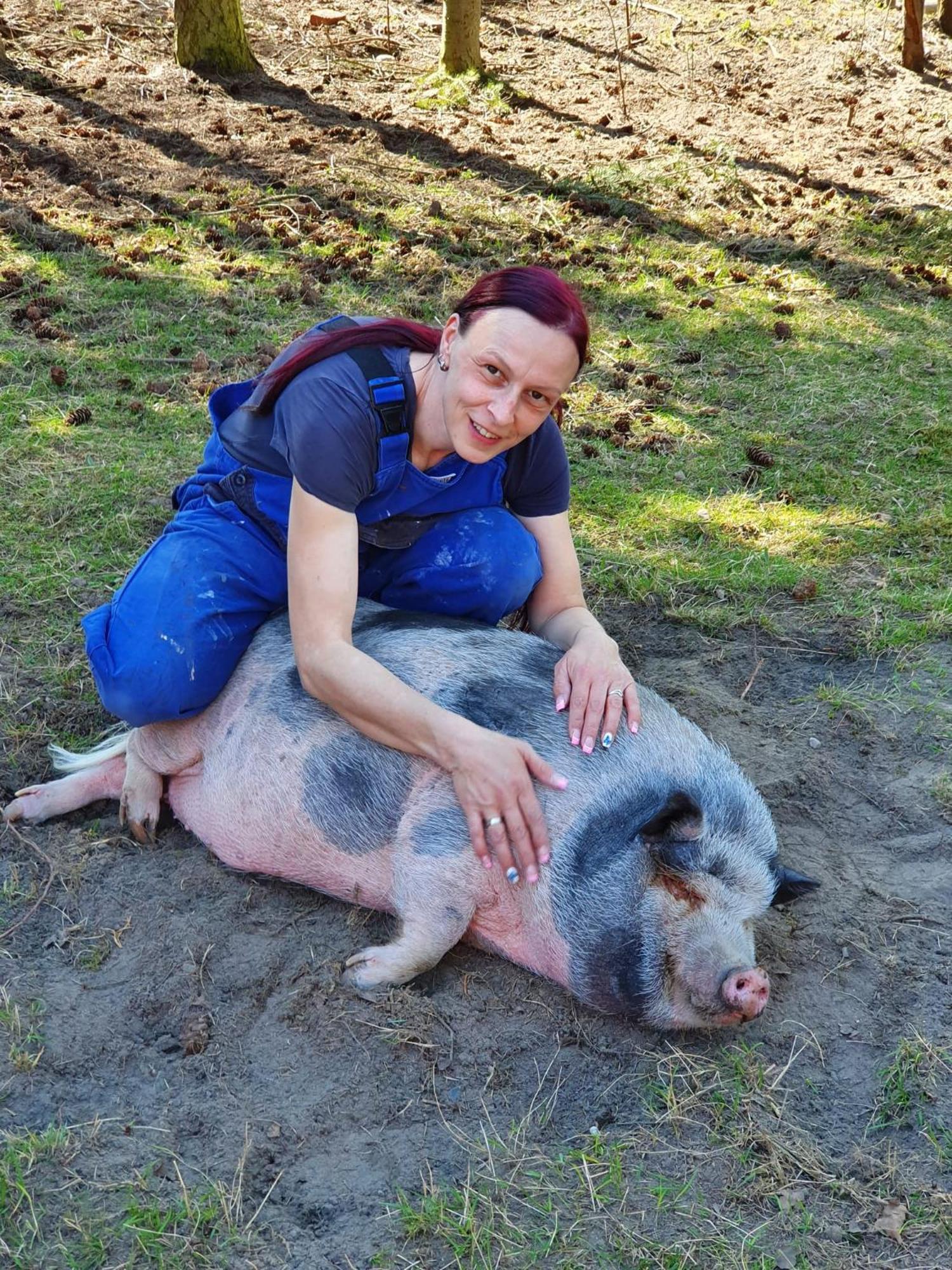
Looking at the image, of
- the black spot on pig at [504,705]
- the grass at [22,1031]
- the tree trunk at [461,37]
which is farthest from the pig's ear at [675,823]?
the tree trunk at [461,37]

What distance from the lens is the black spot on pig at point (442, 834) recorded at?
2.61 metres

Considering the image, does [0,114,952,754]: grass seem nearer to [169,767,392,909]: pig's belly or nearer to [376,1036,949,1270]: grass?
[169,767,392,909]: pig's belly

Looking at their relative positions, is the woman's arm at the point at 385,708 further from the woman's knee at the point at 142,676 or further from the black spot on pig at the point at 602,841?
the woman's knee at the point at 142,676

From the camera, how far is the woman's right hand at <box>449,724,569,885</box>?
8.19 ft

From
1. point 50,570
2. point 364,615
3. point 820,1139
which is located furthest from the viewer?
point 50,570

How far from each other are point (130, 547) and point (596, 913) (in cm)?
227

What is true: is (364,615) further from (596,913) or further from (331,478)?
(596,913)

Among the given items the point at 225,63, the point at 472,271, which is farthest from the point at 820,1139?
the point at 225,63

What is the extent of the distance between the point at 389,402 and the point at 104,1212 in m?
1.63

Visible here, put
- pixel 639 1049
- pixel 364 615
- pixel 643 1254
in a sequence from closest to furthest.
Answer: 1. pixel 643 1254
2. pixel 639 1049
3. pixel 364 615

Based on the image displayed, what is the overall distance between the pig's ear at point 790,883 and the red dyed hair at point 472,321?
3.75ft

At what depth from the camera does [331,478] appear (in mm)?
2609

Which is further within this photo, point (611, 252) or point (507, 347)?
point (611, 252)

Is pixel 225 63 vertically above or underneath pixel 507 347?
underneath
